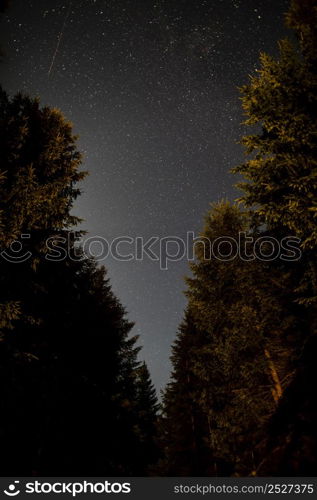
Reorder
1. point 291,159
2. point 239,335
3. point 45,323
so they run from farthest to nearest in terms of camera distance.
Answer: point 239,335, point 45,323, point 291,159

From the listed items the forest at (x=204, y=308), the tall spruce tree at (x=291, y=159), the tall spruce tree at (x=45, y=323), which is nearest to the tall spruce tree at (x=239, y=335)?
the forest at (x=204, y=308)

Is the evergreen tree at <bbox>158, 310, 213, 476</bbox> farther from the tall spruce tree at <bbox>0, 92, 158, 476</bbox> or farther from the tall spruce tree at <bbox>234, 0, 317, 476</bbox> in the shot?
the tall spruce tree at <bbox>234, 0, 317, 476</bbox>

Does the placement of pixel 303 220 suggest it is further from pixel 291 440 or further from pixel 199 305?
pixel 199 305

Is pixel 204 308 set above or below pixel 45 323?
above

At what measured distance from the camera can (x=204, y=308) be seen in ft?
42.8

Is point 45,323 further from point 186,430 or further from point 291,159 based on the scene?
point 186,430

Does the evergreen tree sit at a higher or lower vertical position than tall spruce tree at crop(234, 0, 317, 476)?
lower

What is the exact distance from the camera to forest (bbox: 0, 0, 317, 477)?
22.4 feet

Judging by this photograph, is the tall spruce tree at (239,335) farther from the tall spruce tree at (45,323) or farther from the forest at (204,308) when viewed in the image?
the tall spruce tree at (45,323)

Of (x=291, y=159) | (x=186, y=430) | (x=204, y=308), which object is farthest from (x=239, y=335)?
(x=186, y=430)

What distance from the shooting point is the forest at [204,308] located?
682cm

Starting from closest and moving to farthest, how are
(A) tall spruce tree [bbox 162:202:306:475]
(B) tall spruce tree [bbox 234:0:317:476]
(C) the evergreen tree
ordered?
1. (B) tall spruce tree [bbox 234:0:317:476]
2. (A) tall spruce tree [bbox 162:202:306:475]
3. (C) the evergreen tree

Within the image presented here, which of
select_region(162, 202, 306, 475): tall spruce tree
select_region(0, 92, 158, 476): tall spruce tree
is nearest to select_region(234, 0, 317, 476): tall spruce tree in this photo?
select_region(162, 202, 306, 475): tall spruce tree

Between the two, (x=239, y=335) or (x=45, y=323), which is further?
(x=239, y=335)
